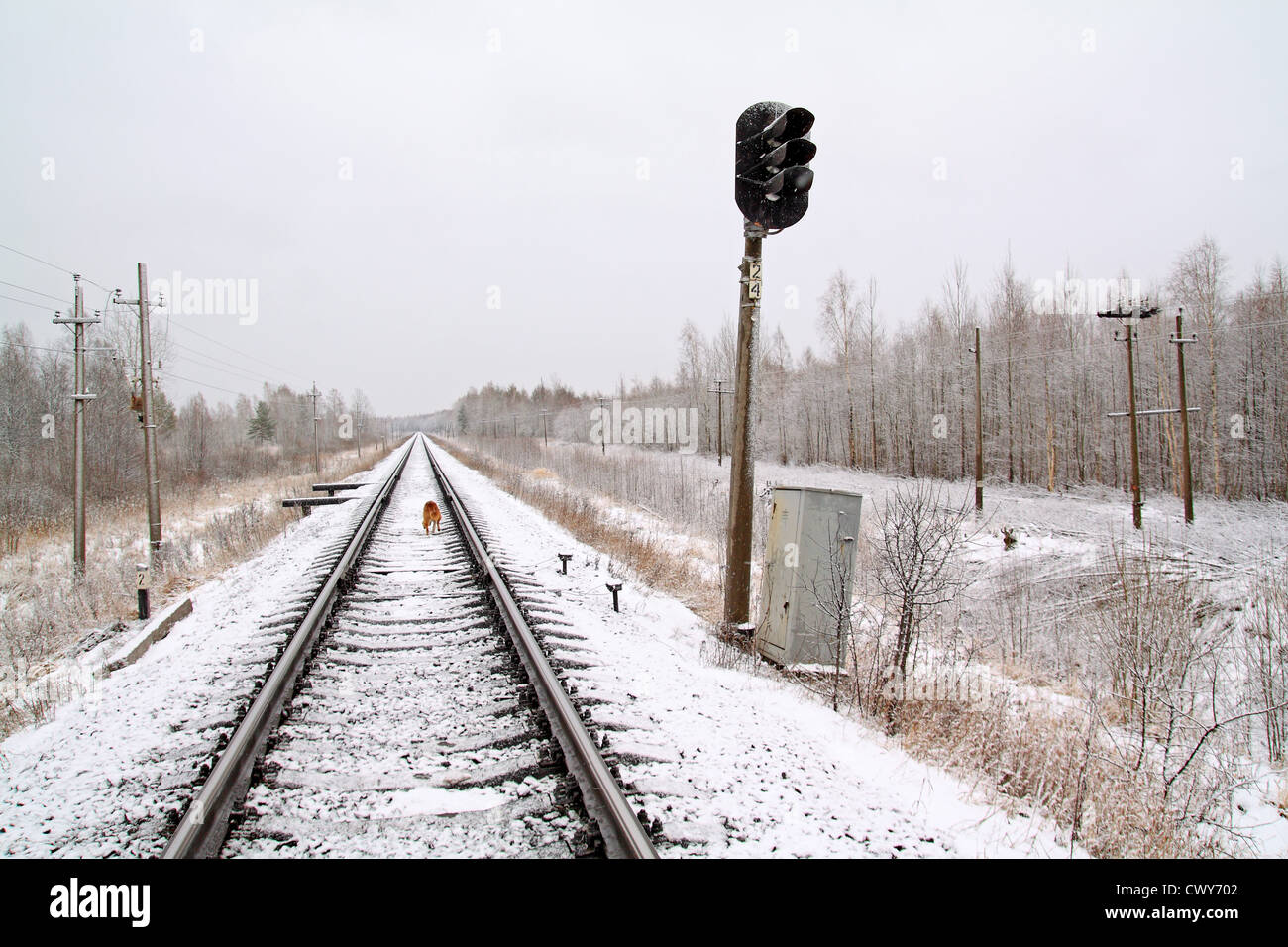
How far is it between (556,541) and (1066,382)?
116ft

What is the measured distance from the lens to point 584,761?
2.79 meters

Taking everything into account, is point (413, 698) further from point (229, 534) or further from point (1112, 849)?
point (229, 534)

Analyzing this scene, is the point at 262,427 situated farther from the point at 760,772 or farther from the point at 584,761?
the point at 760,772

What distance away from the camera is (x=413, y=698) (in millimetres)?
3734

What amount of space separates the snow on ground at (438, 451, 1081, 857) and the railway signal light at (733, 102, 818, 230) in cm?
382

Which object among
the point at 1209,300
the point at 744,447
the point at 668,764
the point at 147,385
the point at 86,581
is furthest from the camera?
the point at 1209,300

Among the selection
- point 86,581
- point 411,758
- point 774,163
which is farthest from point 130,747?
point 86,581

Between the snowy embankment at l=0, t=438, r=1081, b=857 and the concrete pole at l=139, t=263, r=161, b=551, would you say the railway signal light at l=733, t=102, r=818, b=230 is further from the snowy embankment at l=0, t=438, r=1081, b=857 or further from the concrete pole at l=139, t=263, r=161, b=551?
the concrete pole at l=139, t=263, r=161, b=551

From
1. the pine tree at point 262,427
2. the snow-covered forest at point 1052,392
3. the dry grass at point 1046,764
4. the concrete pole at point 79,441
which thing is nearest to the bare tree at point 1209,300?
the snow-covered forest at point 1052,392

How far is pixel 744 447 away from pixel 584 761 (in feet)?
11.1

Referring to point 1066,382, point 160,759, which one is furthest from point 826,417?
point 160,759

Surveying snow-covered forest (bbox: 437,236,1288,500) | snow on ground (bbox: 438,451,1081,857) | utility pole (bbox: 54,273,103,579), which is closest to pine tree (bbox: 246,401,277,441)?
snow-covered forest (bbox: 437,236,1288,500)
